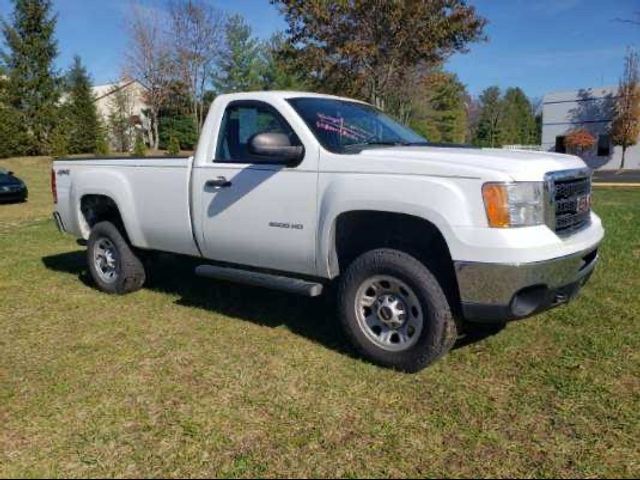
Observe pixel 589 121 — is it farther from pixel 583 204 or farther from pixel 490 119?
pixel 583 204

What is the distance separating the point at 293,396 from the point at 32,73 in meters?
33.6

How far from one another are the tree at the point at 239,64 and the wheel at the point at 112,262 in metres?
40.4

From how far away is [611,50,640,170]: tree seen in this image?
37.1 m

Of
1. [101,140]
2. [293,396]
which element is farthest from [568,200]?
[101,140]

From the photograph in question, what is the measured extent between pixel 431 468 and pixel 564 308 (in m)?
2.81

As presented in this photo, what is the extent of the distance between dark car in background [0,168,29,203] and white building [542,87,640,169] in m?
35.7

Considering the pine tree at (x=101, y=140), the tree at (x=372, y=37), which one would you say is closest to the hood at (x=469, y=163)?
the tree at (x=372, y=37)

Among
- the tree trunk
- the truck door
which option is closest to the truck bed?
the truck door

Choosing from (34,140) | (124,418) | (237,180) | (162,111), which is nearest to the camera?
(124,418)

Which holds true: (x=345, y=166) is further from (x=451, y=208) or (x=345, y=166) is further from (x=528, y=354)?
(x=528, y=354)

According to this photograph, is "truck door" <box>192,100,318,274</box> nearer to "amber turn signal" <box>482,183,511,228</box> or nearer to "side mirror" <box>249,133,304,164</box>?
"side mirror" <box>249,133,304,164</box>

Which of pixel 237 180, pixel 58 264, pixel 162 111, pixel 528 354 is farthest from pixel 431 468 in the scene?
pixel 162 111

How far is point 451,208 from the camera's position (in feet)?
11.5

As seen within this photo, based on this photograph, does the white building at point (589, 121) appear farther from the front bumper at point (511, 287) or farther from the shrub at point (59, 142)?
the front bumper at point (511, 287)
